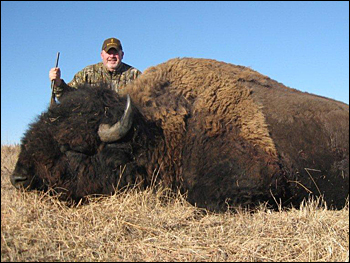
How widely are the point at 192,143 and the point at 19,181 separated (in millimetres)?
1927

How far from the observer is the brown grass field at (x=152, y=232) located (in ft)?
9.94

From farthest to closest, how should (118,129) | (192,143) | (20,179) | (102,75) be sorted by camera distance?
1. (102,75)
2. (192,143)
3. (118,129)
4. (20,179)

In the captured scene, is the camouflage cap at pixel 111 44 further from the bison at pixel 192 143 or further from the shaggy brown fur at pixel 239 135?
the bison at pixel 192 143

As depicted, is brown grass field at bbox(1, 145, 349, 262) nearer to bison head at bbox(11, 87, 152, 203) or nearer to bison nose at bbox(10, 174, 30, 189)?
bison nose at bbox(10, 174, 30, 189)

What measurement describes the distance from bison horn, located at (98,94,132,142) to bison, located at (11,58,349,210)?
11 mm

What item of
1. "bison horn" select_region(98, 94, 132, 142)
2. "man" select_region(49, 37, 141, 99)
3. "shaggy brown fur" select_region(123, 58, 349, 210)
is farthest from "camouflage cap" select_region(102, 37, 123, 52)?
"bison horn" select_region(98, 94, 132, 142)

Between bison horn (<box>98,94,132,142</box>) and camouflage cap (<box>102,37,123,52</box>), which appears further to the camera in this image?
camouflage cap (<box>102,37,123,52</box>)

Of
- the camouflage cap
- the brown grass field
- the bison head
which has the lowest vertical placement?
the brown grass field

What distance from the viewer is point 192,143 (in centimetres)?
464

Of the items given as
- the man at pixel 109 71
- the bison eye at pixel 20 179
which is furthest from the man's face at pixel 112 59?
the bison eye at pixel 20 179

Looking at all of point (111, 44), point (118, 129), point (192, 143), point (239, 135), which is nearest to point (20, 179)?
point (118, 129)

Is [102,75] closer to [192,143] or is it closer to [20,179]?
[192,143]

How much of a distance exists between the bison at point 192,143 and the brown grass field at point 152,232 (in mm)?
265

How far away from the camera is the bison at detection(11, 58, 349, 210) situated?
14.1ft
